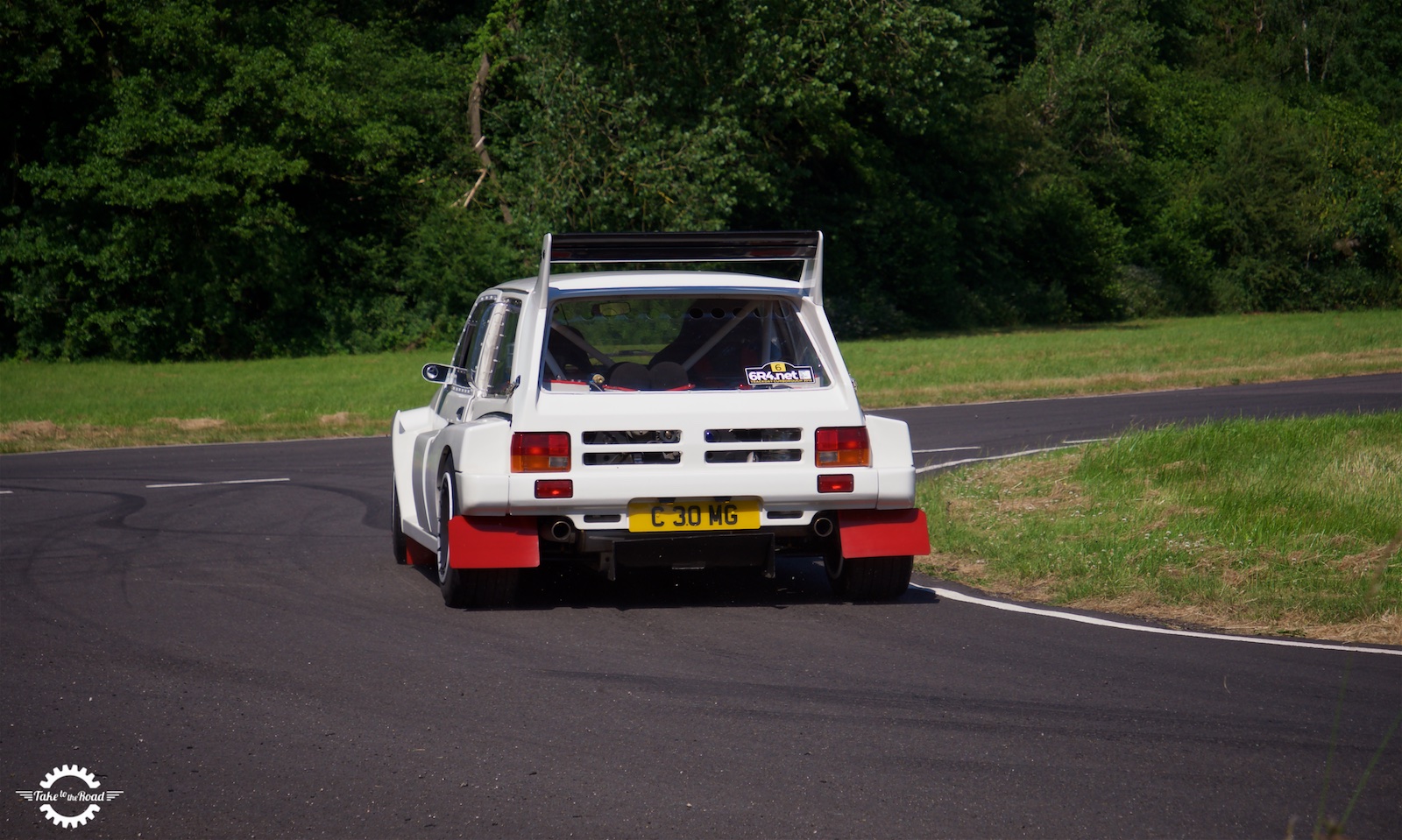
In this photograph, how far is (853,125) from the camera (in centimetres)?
4759

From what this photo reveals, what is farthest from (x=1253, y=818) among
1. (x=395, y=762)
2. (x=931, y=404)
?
(x=931, y=404)

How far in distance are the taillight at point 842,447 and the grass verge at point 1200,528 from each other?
141 centimetres

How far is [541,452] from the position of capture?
23.5 feet

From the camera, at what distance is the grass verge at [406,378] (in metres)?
19.7

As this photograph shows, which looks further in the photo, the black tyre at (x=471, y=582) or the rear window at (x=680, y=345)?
the rear window at (x=680, y=345)

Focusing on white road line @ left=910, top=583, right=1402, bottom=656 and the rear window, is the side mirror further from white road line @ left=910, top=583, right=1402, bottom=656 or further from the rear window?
white road line @ left=910, top=583, right=1402, bottom=656

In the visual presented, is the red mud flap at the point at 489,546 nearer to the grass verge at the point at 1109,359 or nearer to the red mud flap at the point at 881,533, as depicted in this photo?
the red mud flap at the point at 881,533

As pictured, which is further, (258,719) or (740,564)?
(740,564)

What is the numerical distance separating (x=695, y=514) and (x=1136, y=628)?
219 centimetres

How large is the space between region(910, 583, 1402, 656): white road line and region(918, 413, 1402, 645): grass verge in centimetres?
25

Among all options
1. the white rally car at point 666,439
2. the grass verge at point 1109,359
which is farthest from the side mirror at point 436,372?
the grass verge at point 1109,359

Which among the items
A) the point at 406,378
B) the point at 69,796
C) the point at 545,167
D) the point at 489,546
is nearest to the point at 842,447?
the point at 489,546

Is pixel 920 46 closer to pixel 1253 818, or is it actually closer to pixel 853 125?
pixel 853 125

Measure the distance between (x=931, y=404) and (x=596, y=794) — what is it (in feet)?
58.8
